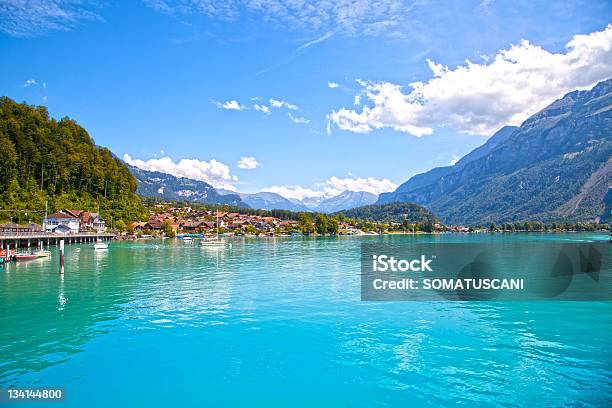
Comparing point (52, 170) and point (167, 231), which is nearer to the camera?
point (52, 170)

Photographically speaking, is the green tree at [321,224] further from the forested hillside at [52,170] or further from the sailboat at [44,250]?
the sailboat at [44,250]

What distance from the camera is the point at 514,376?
50.1 feet

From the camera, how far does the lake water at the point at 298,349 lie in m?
14.1

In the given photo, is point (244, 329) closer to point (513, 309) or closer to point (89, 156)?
point (513, 309)

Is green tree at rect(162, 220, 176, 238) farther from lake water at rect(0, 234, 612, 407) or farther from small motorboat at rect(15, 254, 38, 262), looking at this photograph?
lake water at rect(0, 234, 612, 407)

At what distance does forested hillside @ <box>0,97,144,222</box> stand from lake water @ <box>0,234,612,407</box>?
83403mm

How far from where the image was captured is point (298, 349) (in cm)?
1861

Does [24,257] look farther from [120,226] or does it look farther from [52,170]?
[120,226]

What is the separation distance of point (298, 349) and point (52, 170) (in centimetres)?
12008

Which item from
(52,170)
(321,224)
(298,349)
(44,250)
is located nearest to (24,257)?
(44,250)

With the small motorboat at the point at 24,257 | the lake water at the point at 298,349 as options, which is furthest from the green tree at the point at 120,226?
the lake water at the point at 298,349

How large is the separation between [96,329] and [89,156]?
420 ft

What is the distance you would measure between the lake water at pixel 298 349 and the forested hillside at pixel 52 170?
274 feet

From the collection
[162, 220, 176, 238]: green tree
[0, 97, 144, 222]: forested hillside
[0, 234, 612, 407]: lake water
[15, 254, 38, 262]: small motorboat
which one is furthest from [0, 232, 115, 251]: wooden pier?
[0, 234, 612, 407]: lake water
